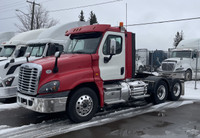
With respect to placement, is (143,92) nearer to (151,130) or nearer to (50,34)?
(151,130)

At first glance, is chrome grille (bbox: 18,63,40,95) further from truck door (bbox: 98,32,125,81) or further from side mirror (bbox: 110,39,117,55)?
side mirror (bbox: 110,39,117,55)

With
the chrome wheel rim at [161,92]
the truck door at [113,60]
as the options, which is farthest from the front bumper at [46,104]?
the chrome wheel rim at [161,92]

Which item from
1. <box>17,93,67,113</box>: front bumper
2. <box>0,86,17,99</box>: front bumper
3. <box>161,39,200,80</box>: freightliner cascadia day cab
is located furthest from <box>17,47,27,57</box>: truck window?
<box>161,39,200,80</box>: freightliner cascadia day cab

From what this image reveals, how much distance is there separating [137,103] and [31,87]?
4774mm

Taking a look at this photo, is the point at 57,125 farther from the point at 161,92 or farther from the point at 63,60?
the point at 161,92

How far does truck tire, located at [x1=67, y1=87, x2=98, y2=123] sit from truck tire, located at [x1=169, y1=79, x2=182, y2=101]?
4446 mm

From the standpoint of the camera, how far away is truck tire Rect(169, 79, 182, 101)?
959cm

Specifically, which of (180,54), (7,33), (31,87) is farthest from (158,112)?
(7,33)

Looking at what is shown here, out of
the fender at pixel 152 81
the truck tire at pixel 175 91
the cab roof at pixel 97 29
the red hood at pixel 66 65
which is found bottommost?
the truck tire at pixel 175 91

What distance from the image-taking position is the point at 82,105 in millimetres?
6305

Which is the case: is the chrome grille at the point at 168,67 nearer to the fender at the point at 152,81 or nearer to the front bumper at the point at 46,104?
the fender at the point at 152,81

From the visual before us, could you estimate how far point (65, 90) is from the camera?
5.93 metres

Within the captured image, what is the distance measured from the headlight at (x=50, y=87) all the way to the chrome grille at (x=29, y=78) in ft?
0.70

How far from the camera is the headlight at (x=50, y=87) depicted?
5754 millimetres
